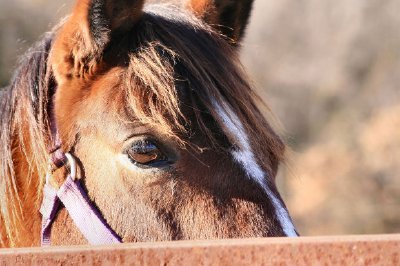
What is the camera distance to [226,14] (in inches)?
96.3

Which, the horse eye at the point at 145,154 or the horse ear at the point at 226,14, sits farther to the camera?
the horse ear at the point at 226,14

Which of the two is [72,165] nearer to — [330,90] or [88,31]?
[88,31]

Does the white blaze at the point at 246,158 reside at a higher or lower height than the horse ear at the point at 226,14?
lower

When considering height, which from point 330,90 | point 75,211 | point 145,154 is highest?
point 145,154

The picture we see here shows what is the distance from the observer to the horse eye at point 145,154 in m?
1.86

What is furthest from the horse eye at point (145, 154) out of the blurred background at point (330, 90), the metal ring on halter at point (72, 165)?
the blurred background at point (330, 90)

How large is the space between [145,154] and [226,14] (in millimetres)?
804

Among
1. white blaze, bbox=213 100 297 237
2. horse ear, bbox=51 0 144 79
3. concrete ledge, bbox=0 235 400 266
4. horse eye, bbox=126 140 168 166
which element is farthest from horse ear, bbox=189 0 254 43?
concrete ledge, bbox=0 235 400 266

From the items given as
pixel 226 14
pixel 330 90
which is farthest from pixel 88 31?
pixel 330 90

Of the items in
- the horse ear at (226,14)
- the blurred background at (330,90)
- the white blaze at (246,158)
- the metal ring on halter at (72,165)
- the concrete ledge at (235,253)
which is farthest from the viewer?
the blurred background at (330,90)

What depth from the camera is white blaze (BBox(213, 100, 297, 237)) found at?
5.96 feet

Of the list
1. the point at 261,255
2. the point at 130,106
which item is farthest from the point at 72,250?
the point at 130,106

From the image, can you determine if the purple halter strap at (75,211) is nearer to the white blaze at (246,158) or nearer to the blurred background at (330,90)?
the white blaze at (246,158)

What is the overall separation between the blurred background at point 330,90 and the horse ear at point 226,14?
7380 millimetres
